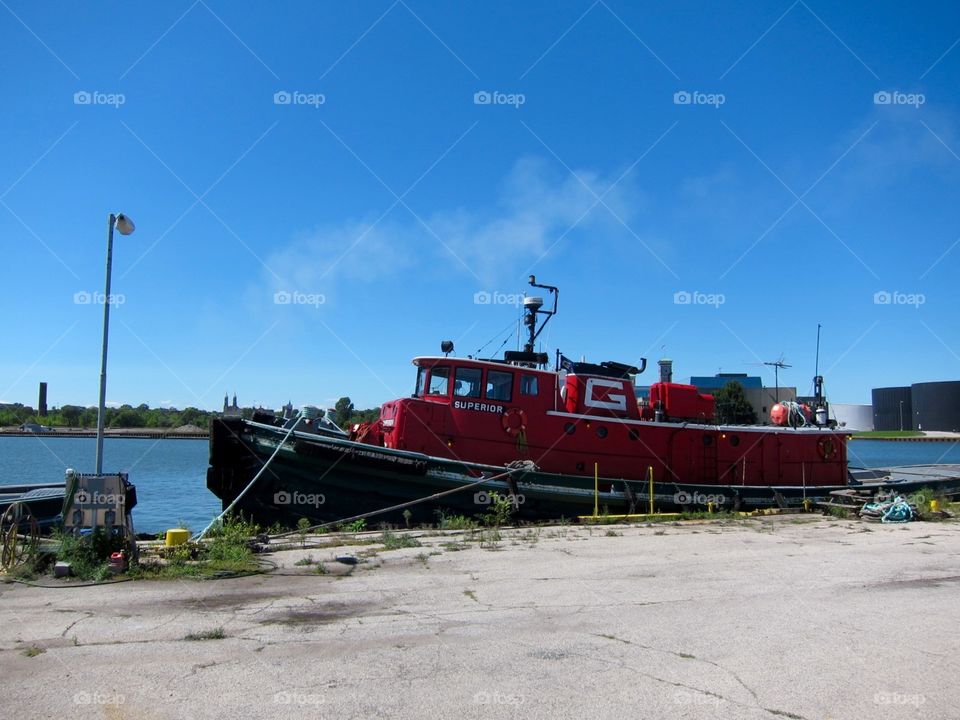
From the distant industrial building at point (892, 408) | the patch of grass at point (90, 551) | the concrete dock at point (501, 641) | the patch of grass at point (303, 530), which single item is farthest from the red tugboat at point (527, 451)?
the distant industrial building at point (892, 408)

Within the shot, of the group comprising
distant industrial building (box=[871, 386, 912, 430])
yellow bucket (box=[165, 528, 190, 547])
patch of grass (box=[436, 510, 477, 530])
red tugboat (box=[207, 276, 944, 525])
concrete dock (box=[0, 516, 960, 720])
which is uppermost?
distant industrial building (box=[871, 386, 912, 430])

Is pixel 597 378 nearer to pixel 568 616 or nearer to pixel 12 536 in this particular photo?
pixel 568 616

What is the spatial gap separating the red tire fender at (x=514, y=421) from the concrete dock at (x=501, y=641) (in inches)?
210

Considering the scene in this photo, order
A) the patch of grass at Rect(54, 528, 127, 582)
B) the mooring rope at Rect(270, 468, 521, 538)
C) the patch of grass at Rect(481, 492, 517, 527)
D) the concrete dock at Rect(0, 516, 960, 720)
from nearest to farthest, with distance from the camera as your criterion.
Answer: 1. the concrete dock at Rect(0, 516, 960, 720)
2. the patch of grass at Rect(54, 528, 127, 582)
3. the mooring rope at Rect(270, 468, 521, 538)
4. the patch of grass at Rect(481, 492, 517, 527)

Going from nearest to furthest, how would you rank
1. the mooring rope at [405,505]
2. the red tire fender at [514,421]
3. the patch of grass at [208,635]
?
the patch of grass at [208,635], the mooring rope at [405,505], the red tire fender at [514,421]

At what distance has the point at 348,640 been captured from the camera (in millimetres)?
5477

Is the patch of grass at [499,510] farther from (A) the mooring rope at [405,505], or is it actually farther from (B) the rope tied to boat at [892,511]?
(B) the rope tied to boat at [892,511]

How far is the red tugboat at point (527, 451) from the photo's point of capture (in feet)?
41.7

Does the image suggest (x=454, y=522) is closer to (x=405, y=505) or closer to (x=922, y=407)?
(x=405, y=505)

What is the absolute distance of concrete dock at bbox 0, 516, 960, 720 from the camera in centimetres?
425

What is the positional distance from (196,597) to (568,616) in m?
3.68

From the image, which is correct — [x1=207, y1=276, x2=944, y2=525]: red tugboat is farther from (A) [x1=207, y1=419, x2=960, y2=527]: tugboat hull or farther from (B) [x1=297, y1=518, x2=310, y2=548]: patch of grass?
(B) [x1=297, y1=518, x2=310, y2=548]: patch of grass

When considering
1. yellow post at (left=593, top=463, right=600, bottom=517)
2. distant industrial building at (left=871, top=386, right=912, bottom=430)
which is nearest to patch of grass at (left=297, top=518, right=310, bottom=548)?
yellow post at (left=593, top=463, right=600, bottom=517)

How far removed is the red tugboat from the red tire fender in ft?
A: 0.10
